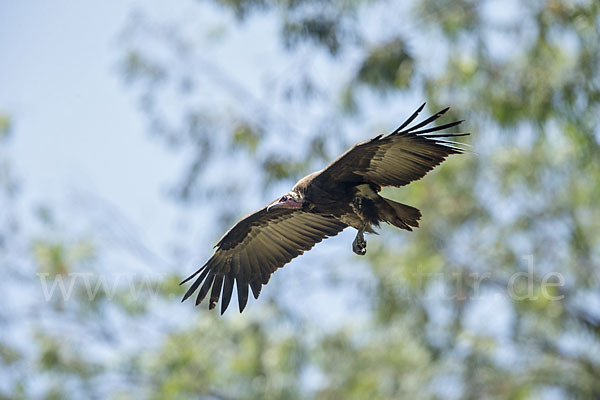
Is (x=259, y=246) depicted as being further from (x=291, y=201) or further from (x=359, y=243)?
(x=359, y=243)

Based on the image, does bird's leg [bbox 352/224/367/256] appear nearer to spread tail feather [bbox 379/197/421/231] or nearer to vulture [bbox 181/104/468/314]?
vulture [bbox 181/104/468/314]

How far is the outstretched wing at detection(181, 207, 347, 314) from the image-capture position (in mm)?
7797

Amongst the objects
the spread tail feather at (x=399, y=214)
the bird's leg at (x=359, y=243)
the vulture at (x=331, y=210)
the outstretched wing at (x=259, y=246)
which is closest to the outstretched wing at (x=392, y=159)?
the vulture at (x=331, y=210)

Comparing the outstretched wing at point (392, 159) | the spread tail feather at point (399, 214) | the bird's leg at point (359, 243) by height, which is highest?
the outstretched wing at point (392, 159)

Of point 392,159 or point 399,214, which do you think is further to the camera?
point 399,214

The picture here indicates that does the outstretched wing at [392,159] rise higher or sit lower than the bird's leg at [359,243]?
higher

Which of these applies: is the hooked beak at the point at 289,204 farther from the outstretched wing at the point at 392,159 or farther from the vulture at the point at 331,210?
the outstretched wing at the point at 392,159

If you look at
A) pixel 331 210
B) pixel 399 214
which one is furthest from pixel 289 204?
pixel 399 214

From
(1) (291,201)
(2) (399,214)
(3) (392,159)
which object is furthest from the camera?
(1) (291,201)

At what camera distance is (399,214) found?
6.92m

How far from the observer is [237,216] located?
16094 millimetres

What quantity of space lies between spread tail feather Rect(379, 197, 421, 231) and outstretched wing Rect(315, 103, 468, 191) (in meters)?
0.17

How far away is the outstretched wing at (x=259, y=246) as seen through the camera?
780 centimetres

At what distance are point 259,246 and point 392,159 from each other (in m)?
1.82
